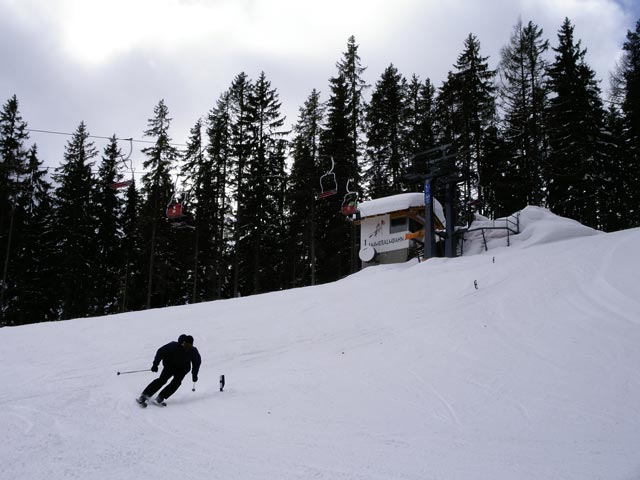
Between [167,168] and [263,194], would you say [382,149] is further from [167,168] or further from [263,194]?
[167,168]

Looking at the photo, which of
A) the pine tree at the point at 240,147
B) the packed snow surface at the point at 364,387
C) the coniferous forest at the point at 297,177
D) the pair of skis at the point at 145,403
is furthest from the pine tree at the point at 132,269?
the pair of skis at the point at 145,403

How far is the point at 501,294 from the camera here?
1427 cm

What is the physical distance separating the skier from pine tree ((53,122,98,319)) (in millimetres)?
26844

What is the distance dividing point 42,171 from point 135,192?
644 cm

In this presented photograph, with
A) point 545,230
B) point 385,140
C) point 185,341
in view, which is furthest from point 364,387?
point 385,140

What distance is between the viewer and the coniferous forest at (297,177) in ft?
100

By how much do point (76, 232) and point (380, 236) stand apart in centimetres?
2067

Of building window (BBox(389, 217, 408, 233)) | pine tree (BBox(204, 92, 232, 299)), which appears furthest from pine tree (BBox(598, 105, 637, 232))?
pine tree (BBox(204, 92, 232, 299))

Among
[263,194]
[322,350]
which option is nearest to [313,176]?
[263,194]

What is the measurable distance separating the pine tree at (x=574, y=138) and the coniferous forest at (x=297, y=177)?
97 mm

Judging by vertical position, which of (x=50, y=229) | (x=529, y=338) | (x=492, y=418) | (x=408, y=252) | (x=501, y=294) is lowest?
(x=492, y=418)

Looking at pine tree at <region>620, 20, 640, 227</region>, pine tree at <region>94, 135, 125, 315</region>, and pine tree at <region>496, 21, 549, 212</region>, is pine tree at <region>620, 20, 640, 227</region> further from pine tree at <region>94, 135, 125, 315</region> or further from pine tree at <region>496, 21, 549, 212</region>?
pine tree at <region>94, 135, 125, 315</region>

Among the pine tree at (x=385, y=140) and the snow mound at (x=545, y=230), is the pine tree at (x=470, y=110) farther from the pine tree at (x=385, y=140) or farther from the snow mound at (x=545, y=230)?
the snow mound at (x=545, y=230)

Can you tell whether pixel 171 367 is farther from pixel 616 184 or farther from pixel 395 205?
pixel 616 184
